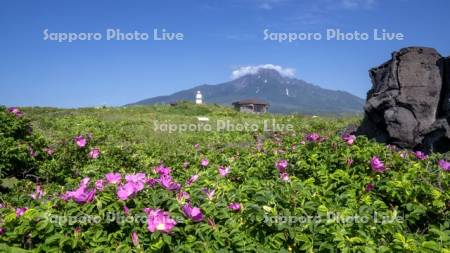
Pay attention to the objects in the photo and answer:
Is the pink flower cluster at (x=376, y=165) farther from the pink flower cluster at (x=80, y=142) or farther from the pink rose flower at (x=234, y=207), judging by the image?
the pink flower cluster at (x=80, y=142)

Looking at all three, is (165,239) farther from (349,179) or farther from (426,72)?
Answer: (426,72)

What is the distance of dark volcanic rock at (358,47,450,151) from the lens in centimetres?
1156

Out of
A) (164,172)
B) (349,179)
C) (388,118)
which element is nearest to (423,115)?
(388,118)

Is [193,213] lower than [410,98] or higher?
lower

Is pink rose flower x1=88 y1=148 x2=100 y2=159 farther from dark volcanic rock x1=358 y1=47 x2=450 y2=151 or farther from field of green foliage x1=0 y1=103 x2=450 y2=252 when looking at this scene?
dark volcanic rock x1=358 y1=47 x2=450 y2=151

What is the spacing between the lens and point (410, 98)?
11930 millimetres

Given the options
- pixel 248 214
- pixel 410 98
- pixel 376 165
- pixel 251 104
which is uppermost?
pixel 251 104

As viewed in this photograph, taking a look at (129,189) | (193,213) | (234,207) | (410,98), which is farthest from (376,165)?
(410,98)

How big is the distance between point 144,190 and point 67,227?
692 mm

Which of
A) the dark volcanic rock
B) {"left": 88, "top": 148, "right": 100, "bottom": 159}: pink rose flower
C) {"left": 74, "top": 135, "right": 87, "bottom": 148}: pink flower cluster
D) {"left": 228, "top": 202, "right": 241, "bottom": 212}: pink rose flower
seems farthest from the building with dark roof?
{"left": 228, "top": 202, "right": 241, "bottom": 212}: pink rose flower

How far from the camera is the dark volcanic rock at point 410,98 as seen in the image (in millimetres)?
11562

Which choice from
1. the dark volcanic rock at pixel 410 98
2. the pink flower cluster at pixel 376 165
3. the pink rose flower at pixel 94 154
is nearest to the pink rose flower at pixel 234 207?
the pink flower cluster at pixel 376 165

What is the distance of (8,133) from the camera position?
7.86 m

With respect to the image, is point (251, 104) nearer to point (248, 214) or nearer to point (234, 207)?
point (234, 207)
